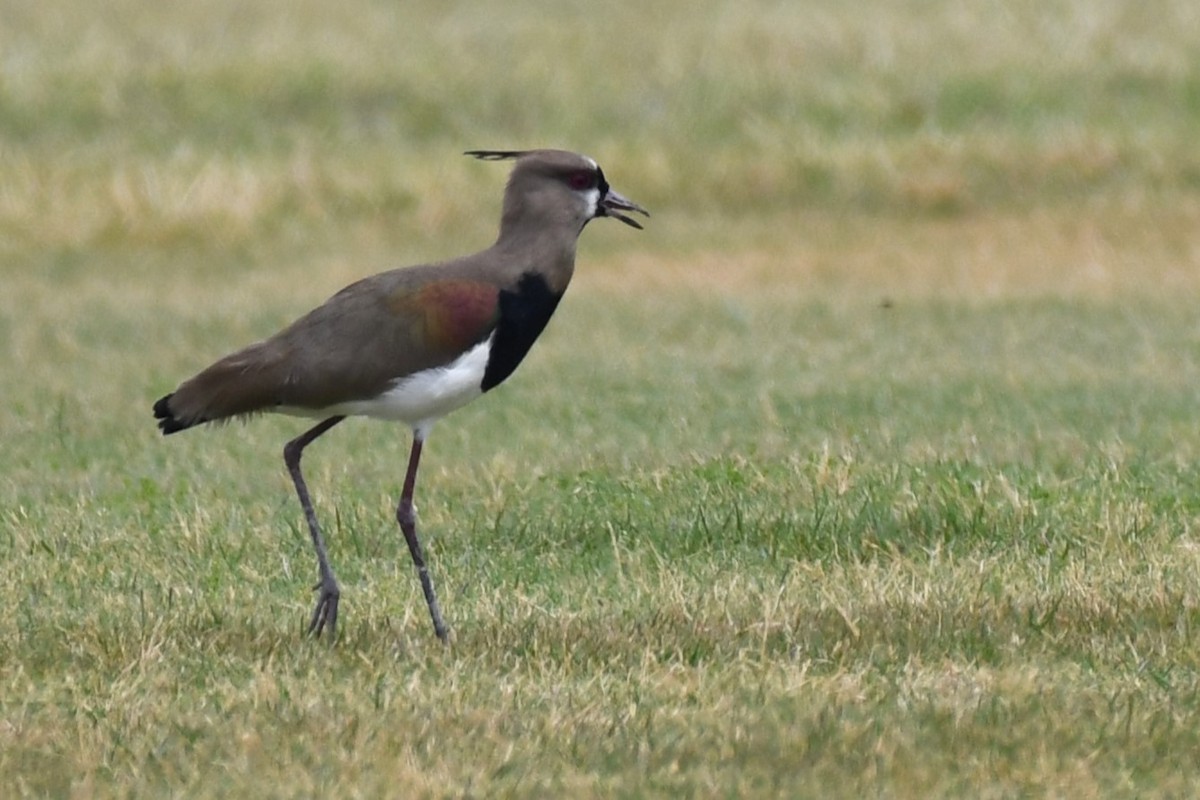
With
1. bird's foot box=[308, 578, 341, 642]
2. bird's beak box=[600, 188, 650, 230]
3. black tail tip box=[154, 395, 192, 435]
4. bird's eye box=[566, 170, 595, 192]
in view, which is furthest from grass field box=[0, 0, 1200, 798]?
bird's eye box=[566, 170, 595, 192]

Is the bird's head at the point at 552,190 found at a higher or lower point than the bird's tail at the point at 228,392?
higher

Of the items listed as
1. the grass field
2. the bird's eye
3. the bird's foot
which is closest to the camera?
the grass field

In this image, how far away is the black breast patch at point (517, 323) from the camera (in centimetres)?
740

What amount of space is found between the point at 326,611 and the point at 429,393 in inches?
31.4

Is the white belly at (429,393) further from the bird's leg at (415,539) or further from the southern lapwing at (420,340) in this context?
the bird's leg at (415,539)

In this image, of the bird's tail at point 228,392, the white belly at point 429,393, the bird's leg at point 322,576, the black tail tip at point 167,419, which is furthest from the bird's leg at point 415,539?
the black tail tip at point 167,419

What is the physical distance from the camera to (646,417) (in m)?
12.8

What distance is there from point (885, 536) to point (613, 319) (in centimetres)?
802

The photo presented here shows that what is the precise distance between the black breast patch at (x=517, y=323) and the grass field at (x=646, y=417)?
86 centimetres

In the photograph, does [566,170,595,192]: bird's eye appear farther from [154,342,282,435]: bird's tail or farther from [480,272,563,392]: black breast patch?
[154,342,282,435]: bird's tail

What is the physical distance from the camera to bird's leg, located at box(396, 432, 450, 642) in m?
7.39

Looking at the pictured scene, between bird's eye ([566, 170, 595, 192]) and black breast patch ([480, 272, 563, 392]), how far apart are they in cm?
41

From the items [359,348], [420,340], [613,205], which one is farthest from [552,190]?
[359,348]

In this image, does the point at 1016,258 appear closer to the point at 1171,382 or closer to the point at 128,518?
the point at 1171,382
